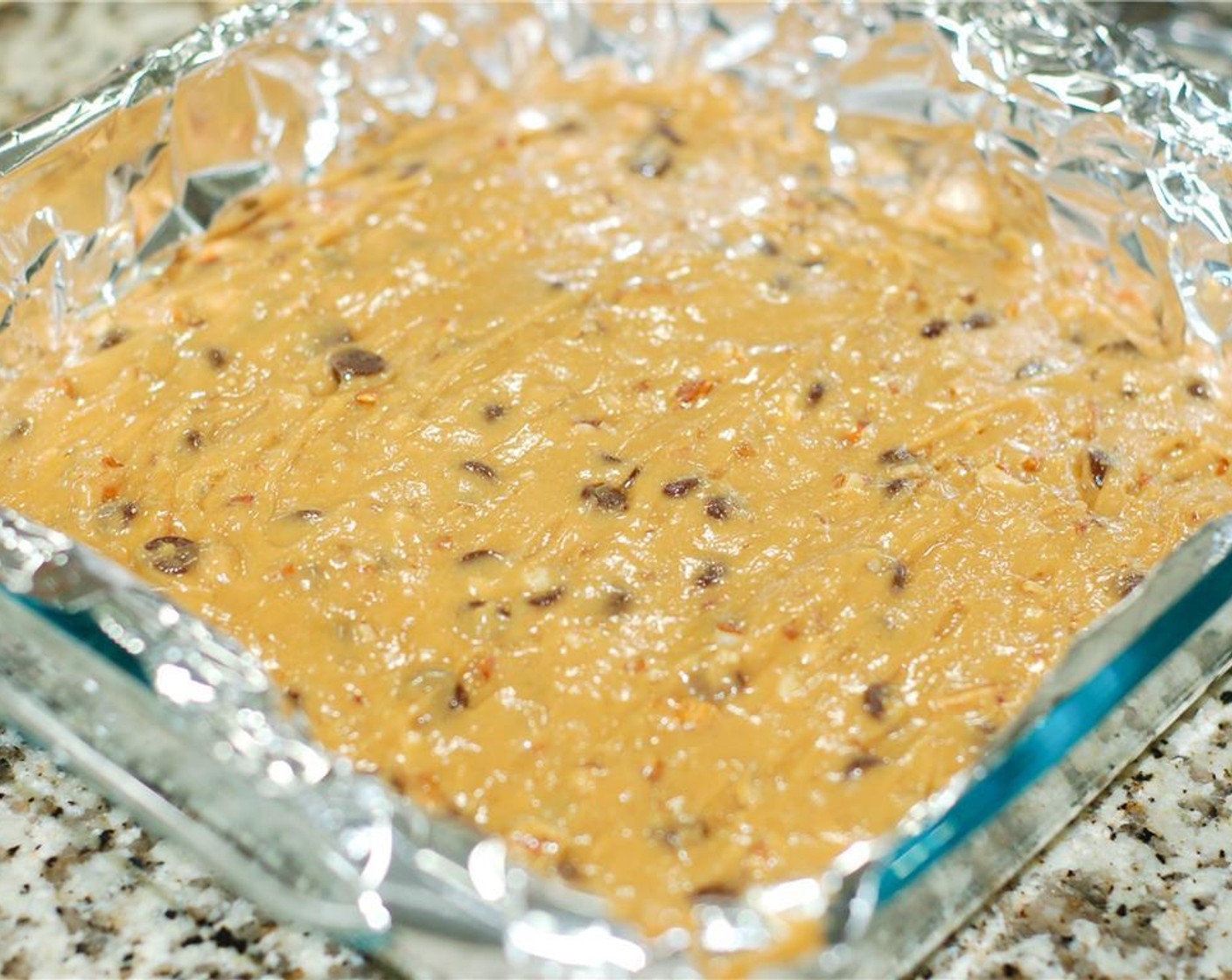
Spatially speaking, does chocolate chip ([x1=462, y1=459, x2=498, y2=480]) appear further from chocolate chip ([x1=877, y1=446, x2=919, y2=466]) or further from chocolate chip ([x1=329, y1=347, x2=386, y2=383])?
chocolate chip ([x1=877, y1=446, x2=919, y2=466])

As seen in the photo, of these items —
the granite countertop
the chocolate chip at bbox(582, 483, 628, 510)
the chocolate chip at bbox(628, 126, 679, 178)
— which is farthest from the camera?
the chocolate chip at bbox(628, 126, 679, 178)

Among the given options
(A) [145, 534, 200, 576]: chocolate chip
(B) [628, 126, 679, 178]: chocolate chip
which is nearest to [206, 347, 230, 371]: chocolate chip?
(A) [145, 534, 200, 576]: chocolate chip

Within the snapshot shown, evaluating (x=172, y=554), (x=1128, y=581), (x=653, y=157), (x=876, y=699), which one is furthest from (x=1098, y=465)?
(x=172, y=554)

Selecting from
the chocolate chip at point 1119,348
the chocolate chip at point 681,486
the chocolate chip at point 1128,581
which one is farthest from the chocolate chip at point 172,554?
the chocolate chip at point 1119,348

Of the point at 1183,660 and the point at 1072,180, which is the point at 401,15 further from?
the point at 1183,660

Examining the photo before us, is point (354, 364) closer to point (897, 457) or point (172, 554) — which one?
point (172, 554)

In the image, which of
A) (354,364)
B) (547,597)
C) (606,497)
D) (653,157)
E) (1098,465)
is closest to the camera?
(547,597)
